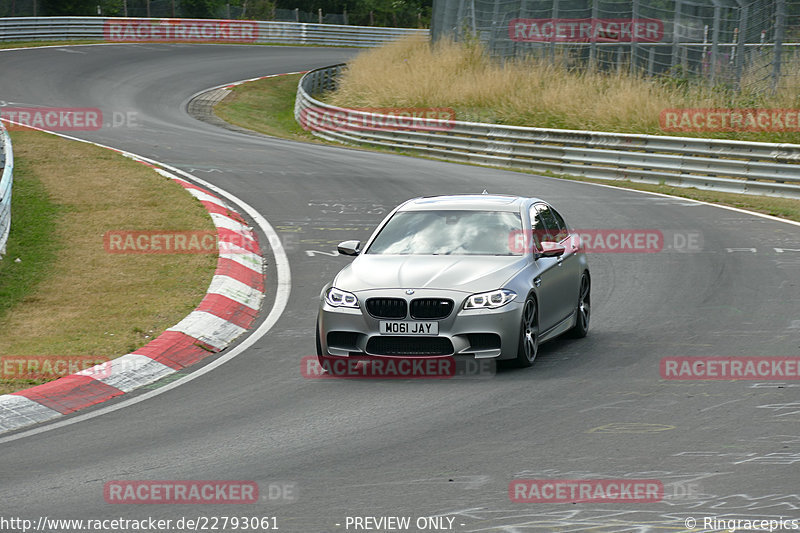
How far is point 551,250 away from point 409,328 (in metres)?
1.75

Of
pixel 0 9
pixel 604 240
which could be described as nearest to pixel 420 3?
pixel 0 9

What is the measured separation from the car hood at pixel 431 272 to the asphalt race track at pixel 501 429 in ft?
2.61

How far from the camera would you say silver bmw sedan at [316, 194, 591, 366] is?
938 centimetres

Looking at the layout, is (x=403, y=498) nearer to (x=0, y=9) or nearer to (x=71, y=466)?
(x=71, y=466)

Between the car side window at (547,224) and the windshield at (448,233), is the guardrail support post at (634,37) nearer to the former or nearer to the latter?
the car side window at (547,224)

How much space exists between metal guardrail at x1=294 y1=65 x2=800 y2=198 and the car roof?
41.9 feet

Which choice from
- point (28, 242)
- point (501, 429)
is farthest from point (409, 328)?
point (28, 242)

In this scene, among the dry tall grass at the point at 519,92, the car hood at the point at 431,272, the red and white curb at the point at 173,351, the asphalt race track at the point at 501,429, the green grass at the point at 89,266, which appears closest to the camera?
the asphalt race track at the point at 501,429

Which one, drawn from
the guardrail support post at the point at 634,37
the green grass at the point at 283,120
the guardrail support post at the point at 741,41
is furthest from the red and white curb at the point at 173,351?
the guardrail support post at the point at 634,37

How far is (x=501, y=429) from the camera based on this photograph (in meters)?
7.72

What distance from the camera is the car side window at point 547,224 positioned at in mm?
11094

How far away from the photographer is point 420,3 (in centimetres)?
7819

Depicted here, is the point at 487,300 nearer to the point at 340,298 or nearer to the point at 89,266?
the point at 340,298

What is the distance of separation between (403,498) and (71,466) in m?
2.28
